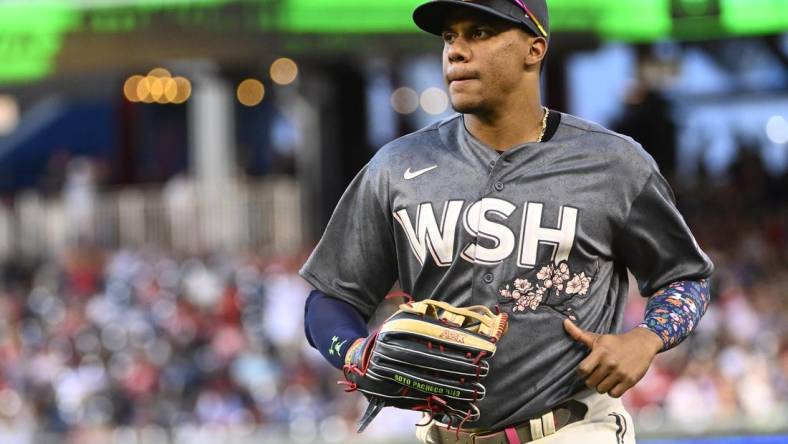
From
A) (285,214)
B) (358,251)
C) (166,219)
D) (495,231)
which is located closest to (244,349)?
(285,214)

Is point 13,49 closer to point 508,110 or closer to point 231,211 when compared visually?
point 231,211

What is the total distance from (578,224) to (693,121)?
911cm

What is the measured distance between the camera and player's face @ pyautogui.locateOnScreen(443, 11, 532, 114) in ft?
9.66

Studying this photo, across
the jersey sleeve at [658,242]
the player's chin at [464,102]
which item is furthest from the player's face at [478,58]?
the jersey sleeve at [658,242]

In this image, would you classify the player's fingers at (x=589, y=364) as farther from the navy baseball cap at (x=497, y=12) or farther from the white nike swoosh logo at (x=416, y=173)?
the navy baseball cap at (x=497, y=12)

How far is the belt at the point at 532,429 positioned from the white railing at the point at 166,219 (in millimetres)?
9929

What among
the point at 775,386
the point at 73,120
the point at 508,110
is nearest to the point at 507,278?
the point at 508,110

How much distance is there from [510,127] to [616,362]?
1.93ft

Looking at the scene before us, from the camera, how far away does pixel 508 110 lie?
3.04 m

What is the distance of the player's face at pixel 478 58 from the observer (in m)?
2.94

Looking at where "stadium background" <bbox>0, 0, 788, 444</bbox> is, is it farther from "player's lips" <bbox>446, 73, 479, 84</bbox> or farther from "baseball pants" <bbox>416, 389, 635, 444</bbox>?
"player's lips" <bbox>446, 73, 479, 84</bbox>

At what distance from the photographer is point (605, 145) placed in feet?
9.90

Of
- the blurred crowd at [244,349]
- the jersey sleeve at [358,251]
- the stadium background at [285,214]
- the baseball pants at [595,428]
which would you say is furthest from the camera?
the stadium background at [285,214]

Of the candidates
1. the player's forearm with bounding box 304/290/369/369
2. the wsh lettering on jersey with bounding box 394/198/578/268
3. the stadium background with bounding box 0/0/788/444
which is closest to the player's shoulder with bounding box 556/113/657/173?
the wsh lettering on jersey with bounding box 394/198/578/268
